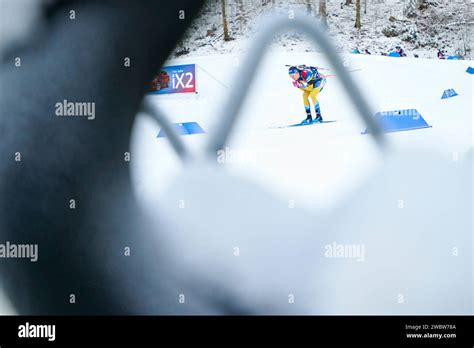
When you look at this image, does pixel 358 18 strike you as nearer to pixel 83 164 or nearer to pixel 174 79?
pixel 174 79

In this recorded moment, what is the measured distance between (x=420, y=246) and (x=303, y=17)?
1453 mm

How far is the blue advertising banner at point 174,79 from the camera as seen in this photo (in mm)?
3701

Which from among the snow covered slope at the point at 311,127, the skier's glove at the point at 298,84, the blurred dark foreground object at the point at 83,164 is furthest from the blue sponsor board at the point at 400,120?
the blurred dark foreground object at the point at 83,164

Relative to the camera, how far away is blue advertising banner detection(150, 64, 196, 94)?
3.70m

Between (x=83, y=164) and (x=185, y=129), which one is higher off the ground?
(x=185, y=129)

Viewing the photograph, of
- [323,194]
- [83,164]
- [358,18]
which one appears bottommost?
[323,194]

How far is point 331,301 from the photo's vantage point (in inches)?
142

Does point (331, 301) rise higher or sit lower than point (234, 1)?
lower

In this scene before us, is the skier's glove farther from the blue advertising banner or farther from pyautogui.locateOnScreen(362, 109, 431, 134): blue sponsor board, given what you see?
the blue advertising banner

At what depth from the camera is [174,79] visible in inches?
146

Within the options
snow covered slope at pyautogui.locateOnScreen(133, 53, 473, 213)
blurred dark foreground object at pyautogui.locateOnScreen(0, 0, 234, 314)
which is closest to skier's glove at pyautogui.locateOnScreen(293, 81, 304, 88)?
snow covered slope at pyautogui.locateOnScreen(133, 53, 473, 213)

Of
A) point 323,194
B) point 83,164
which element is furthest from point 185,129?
point 323,194
